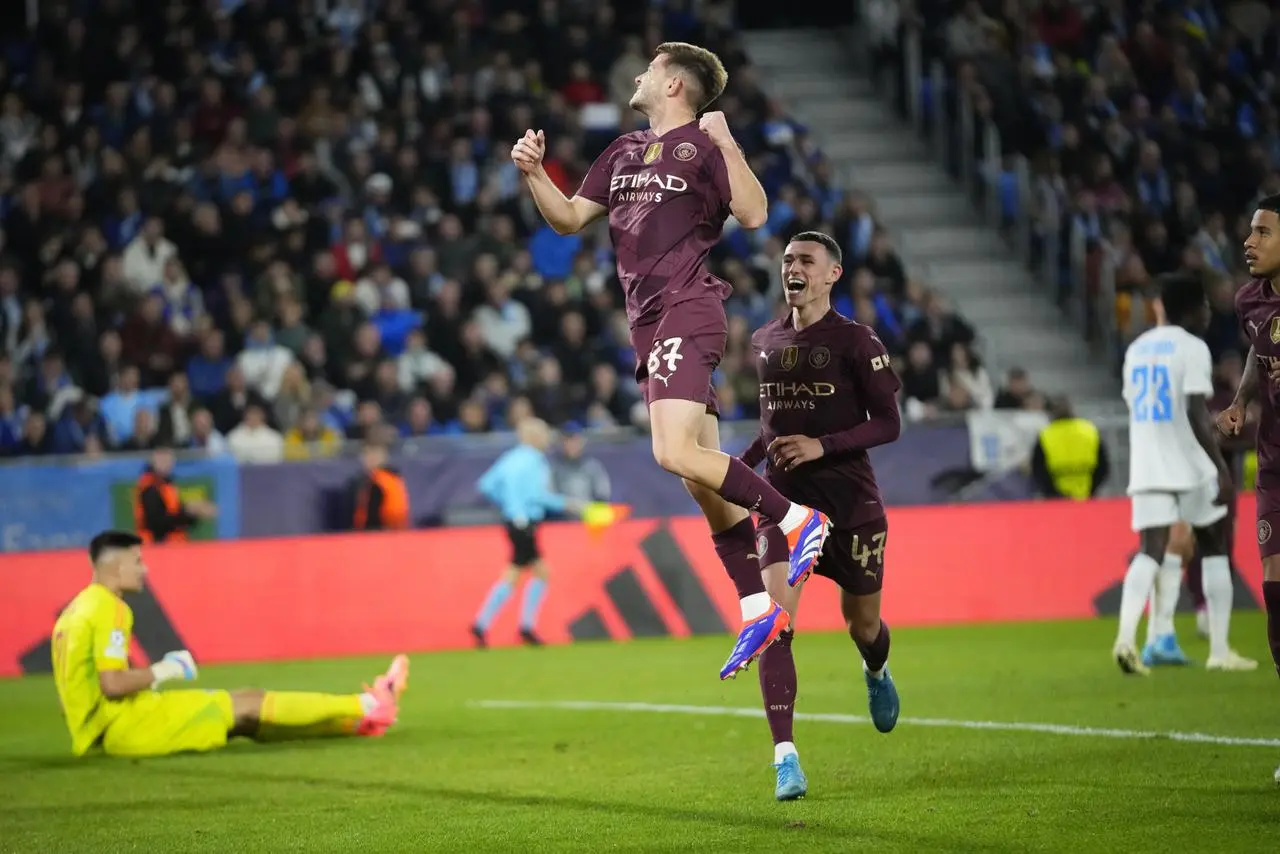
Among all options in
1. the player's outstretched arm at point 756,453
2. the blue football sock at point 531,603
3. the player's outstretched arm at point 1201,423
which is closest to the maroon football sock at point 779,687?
the player's outstretched arm at point 756,453

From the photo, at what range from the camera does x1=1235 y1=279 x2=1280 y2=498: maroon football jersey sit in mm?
7465

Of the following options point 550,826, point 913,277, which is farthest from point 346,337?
point 550,826

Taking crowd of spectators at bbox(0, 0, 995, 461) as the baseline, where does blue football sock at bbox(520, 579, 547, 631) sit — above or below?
below

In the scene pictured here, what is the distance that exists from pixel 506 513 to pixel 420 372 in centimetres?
353

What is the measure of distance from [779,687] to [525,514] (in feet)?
32.8

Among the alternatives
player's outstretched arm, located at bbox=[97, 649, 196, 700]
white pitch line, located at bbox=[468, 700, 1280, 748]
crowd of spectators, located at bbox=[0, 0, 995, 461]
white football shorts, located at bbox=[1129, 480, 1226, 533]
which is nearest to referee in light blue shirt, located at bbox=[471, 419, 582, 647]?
crowd of spectators, located at bbox=[0, 0, 995, 461]

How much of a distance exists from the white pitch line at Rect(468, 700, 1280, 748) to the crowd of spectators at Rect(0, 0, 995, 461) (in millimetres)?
7062

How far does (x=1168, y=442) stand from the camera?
12016 mm

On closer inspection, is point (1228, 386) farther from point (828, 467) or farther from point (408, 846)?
point (408, 846)

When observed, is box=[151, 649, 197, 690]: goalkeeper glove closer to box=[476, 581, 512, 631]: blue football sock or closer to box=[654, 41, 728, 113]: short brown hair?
box=[654, 41, 728, 113]: short brown hair

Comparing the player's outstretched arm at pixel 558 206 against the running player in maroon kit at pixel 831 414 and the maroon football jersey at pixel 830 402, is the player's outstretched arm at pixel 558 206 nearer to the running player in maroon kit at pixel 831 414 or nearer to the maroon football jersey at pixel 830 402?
the running player in maroon kit at pixel 831 414

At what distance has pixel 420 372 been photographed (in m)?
20.5

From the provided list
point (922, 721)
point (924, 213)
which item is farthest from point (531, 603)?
point (924, 213)

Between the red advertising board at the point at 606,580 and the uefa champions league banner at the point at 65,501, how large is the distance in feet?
4.87
